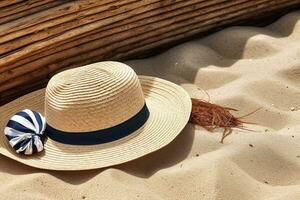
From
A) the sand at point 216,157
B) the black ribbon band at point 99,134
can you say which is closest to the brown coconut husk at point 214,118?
the sand at point 216,157

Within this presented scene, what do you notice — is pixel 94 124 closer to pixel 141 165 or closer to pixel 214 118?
pixel 141 165

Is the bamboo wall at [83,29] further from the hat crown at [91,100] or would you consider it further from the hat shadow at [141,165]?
the hat shadow at [141,165]

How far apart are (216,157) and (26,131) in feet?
2.37

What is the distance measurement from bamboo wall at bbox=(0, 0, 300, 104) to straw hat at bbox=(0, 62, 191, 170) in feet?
1.09

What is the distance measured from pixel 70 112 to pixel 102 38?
27.8 inches

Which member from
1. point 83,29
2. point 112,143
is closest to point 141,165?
point 112,143

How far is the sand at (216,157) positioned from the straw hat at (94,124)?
0.06m

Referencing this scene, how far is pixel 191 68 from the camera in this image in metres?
2.81

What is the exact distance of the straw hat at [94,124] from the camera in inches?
81.3

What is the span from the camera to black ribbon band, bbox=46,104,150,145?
2.10m

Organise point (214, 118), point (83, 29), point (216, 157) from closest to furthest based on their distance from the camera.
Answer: point (216, 157) < point (214, 118) < point (83, 29)

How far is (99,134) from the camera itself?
210 centimetres

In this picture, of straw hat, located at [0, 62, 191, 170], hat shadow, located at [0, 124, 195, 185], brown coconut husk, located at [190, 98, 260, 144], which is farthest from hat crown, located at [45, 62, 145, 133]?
brown coconut husk, located at [190, 98, 260, 144]

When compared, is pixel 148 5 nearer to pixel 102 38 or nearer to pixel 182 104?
pixel 102 38
